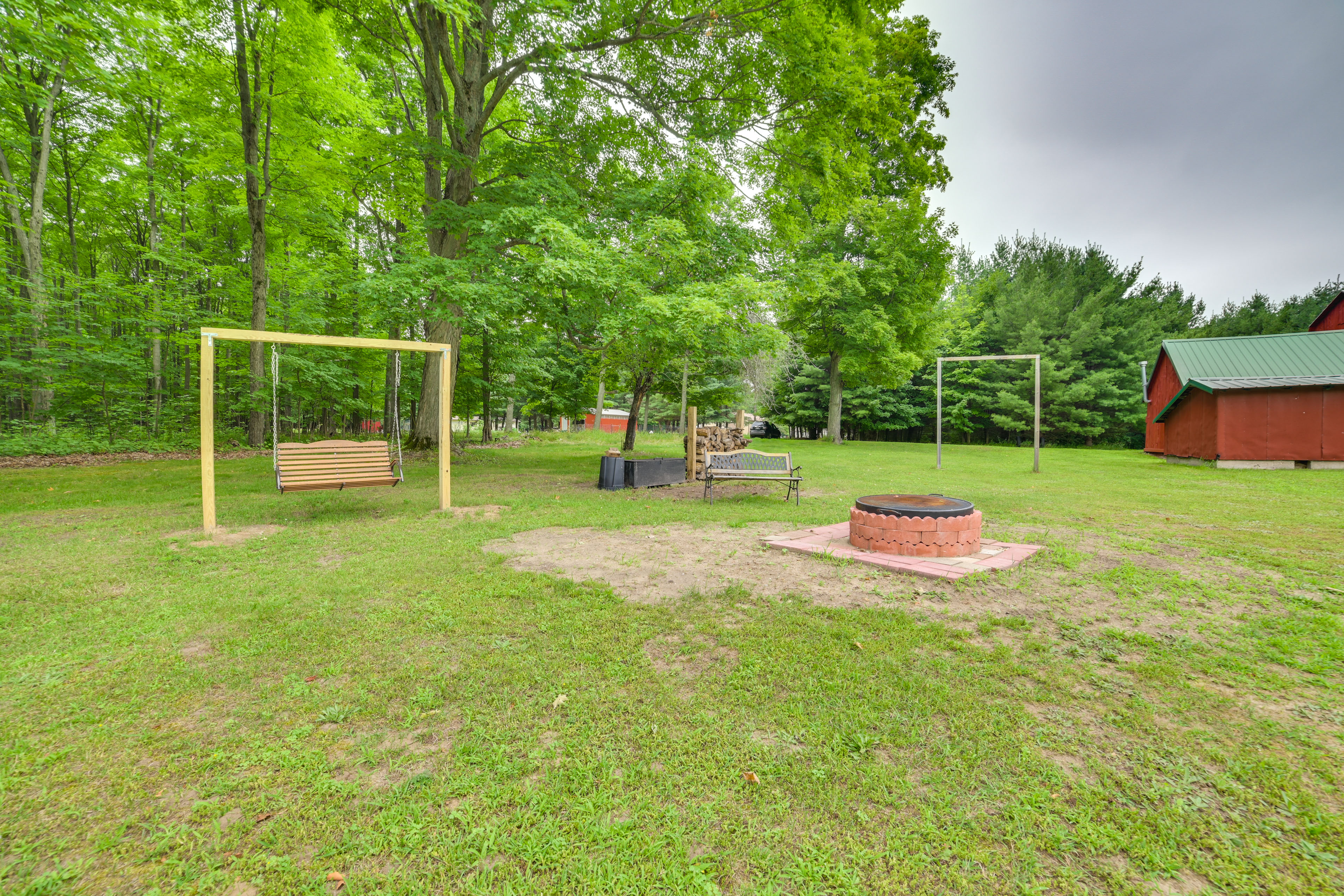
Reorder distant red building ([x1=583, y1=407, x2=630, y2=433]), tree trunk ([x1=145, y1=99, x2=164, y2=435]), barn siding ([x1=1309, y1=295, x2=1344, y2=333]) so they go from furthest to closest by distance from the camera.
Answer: distant red building ([x1=583, y1=407, x2=630, y2=433]), barn siding ([x1=1309, y1=295, x2=1344, y2=333]), tree trunk ([x1=145, y1=99, x2=164, y2=435])

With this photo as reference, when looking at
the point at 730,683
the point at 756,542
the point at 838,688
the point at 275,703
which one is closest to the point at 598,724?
the point at 730,683

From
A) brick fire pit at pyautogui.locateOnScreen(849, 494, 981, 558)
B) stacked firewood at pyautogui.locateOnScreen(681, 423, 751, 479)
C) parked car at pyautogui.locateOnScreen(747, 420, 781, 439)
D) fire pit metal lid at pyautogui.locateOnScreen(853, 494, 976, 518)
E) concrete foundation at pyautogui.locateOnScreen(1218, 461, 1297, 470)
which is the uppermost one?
parked car at pyautogui.locateOnScreen(747, 420, 781, 439)

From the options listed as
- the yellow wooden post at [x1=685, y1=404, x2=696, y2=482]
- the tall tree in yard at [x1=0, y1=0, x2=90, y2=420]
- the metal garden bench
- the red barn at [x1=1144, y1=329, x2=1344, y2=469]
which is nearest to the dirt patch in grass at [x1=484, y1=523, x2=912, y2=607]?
the metal garden bench

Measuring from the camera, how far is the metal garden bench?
8578 mm

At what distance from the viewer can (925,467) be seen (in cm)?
1576

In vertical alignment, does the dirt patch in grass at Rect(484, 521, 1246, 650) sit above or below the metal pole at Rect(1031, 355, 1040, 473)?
below

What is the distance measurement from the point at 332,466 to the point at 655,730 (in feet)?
20.2

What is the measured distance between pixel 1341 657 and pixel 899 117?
11024 millimetres

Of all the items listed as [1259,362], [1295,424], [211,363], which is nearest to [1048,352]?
[1259,362]

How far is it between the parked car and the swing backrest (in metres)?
30.4

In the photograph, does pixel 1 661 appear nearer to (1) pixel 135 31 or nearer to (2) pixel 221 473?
(2) pixel 221 473

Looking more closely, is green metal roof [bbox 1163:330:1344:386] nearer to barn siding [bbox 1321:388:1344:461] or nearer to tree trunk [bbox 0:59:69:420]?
barn siding [bbox 1321:388:1344:461]

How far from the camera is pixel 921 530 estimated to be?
5.29 meters

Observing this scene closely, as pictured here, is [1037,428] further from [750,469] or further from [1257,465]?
[750,469]
